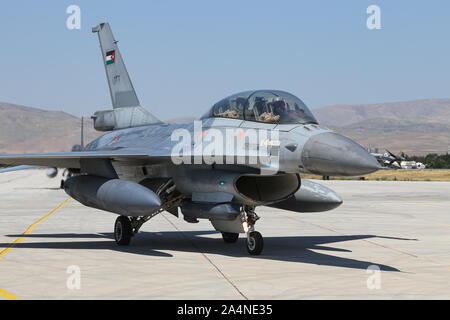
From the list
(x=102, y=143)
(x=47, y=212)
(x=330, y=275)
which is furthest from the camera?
(x=47, y=212)

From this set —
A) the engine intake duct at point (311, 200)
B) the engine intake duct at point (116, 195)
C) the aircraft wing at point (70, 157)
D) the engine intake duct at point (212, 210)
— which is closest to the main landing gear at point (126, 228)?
the engine intake duct at point (116, 195)

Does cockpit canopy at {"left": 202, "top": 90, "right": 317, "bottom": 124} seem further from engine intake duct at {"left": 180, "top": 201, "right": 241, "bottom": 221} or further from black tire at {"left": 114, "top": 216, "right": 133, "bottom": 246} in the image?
black tire at {"left": 114, "top": 216, "right": 133, "bottom": 246}

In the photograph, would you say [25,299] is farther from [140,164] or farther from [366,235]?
[366,235]

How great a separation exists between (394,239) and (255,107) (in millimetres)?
5579

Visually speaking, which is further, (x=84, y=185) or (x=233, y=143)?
(x=84, y=185)

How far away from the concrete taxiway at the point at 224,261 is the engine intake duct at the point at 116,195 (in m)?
0.92

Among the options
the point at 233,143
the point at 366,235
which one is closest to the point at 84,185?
the point at 233,143

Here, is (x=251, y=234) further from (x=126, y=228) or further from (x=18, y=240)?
(x=18, y=240)

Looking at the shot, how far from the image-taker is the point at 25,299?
8.35m

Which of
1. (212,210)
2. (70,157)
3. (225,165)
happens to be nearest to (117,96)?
(70,157)

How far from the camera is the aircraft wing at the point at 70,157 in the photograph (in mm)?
13672

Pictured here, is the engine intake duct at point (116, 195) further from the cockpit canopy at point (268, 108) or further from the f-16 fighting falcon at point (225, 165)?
the cockpit canopy at point (268, 108)

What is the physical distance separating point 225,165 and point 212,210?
924mm

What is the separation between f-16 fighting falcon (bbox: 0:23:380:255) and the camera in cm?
1123
